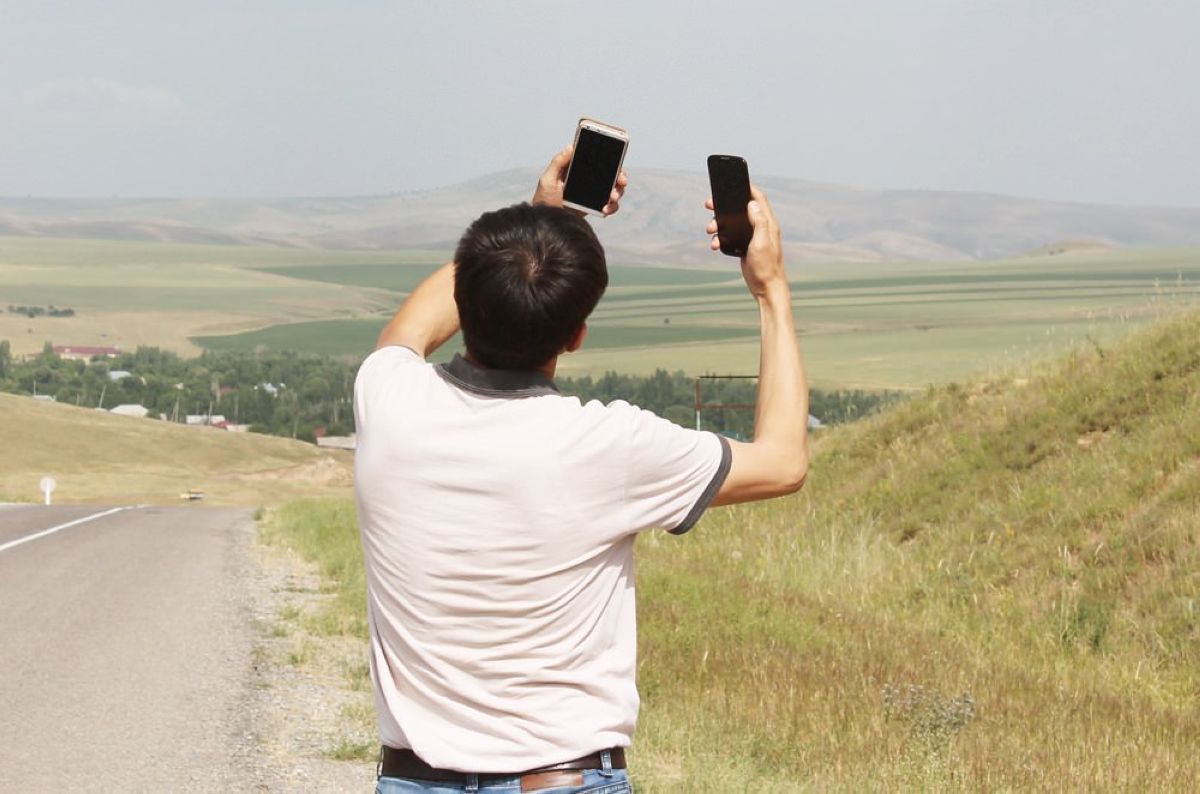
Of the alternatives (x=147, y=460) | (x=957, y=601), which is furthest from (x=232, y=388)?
(x=957, y=601)

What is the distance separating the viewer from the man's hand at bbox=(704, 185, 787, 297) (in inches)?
130

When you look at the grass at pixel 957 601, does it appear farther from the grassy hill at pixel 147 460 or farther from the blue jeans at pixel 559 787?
the grassy hill at pixel 147 460

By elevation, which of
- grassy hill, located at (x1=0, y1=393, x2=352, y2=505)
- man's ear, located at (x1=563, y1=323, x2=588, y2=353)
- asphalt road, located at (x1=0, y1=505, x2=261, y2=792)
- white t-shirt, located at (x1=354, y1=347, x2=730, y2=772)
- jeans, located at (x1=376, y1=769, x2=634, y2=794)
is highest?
man's ear, located at (x1=563, y1=323, x2=588, y2=353)

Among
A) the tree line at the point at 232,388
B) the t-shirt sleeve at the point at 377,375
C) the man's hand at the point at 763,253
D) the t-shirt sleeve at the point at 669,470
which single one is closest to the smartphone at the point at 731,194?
the man's hand at the point at 763,253

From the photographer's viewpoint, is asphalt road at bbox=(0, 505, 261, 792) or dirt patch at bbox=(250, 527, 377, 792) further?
asphalt road at bbox=(0, 505, 261, 792)

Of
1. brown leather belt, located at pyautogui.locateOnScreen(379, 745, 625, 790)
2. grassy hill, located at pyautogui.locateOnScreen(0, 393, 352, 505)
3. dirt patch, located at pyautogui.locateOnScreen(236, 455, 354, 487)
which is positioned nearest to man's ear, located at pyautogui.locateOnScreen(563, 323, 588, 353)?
brown leather belt, located at pyautogui.locateOnScreen(379, 745, 625, 790)

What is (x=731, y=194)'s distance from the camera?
3.37m

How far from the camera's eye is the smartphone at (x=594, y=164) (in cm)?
364

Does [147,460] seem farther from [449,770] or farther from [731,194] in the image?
[449,770]

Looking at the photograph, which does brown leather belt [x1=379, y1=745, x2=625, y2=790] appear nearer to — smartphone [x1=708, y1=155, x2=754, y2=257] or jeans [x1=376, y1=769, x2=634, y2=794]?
jeans [x1=376, y1=769, x2=634, y2=794]

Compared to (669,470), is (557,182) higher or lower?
higher

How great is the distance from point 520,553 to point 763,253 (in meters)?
0.76

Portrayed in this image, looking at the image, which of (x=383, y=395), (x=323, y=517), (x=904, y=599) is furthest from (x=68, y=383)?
(x=383, y=395)

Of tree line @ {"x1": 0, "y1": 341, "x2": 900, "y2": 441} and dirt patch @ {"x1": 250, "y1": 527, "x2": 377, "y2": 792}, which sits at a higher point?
dirt patch @ {"x1": 250, "y1": 527, "x2": 377, "y2": 792}
